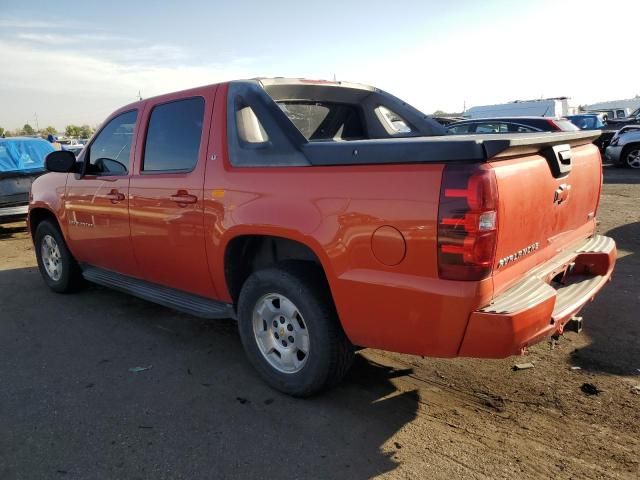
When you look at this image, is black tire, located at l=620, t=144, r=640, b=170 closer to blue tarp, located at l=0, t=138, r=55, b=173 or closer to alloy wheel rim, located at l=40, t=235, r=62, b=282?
blue tarp, located at l=0, t=138, r=55, b=173

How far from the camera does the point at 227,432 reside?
288cm

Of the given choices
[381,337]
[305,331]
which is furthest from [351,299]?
[305,331]

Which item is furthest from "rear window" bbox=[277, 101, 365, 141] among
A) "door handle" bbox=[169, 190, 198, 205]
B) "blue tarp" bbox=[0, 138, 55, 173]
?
"blue tarp" bbox=[0, 138, 55, 173]

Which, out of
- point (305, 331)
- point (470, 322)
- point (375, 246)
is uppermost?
point (375, 246)

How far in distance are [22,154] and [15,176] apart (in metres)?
0.90

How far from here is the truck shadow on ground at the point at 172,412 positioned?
261 centimetres

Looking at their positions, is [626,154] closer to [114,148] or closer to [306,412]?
[114,148]

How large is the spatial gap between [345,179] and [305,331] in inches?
41.0

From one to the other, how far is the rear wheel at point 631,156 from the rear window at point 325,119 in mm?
15344

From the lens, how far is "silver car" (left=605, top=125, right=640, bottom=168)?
52.7 feet

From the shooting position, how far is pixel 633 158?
16484 millimetres

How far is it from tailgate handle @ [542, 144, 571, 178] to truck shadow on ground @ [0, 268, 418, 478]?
164cm

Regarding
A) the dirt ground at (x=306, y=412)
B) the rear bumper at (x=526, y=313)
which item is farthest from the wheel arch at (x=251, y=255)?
the rear bumper at (x=526, y=313)

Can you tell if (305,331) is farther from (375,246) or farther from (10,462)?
(10,462)
